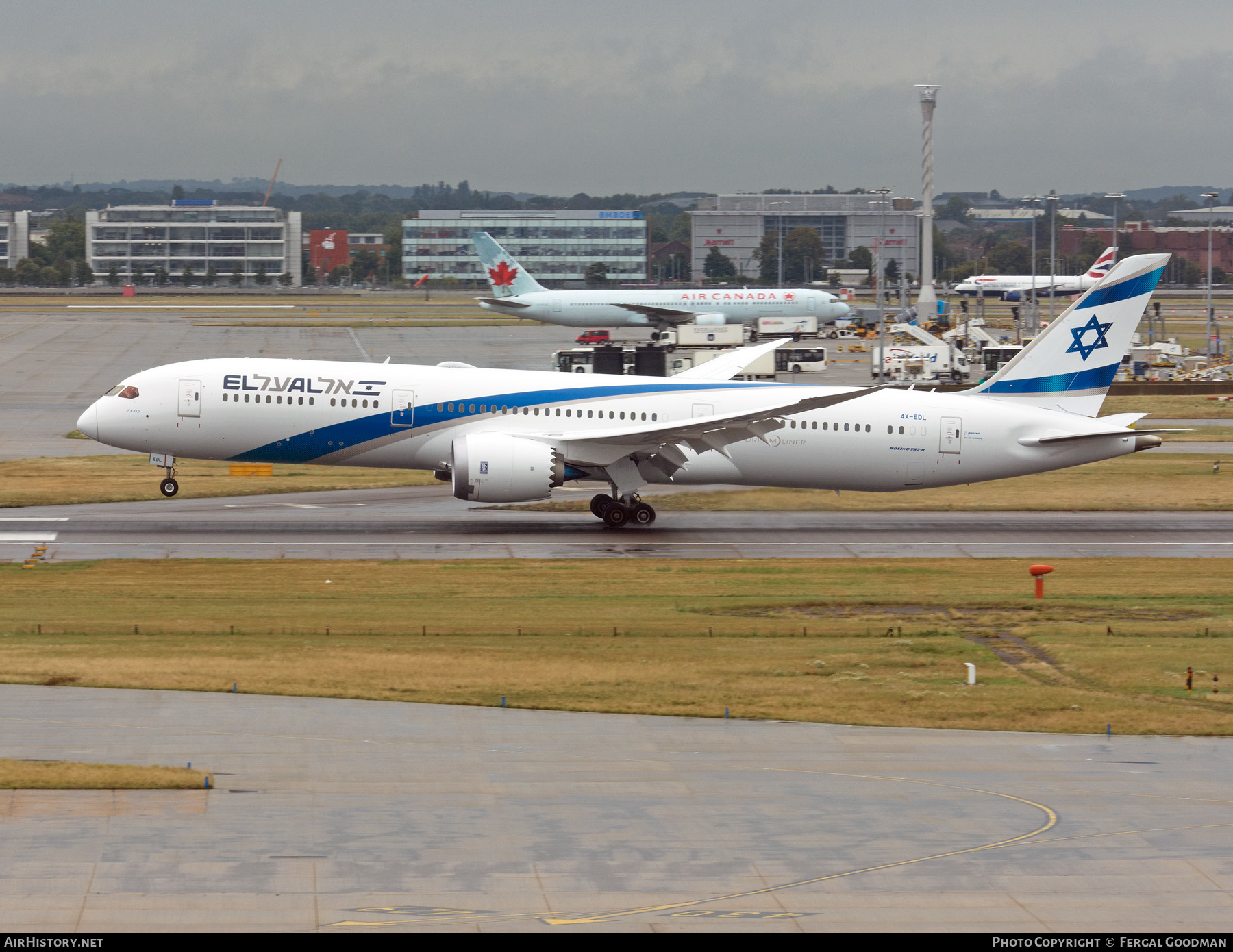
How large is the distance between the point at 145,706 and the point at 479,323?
14061 cm

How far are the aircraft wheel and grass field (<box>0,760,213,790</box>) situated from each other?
81.7ft

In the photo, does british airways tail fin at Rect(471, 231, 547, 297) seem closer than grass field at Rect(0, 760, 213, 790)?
No

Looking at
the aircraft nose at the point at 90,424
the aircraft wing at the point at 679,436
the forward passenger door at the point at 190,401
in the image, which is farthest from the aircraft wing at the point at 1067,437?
the aircraft nose at the point at 90,424

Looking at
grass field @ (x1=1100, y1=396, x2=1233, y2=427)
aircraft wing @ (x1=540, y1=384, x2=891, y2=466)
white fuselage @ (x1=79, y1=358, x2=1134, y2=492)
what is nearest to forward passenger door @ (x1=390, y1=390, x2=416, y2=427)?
white fuselage @ (x1=79, y1=358, x2=1134, y2=492)

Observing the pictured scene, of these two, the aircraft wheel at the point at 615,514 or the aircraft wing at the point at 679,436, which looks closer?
the aircraft wing at the point at 679,436

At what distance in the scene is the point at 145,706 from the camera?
22.1 meters

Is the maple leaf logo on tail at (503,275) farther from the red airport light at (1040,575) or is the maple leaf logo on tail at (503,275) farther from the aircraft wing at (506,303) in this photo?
the red airport light at (1040,575)

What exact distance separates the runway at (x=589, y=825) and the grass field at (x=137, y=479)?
2547cm

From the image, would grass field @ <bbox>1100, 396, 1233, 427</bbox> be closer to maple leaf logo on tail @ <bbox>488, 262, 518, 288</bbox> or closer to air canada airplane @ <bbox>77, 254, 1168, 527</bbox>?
air canada airplane @ <bbox>77, 254, 1168, 527</bbox>

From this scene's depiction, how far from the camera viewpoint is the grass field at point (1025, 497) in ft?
160

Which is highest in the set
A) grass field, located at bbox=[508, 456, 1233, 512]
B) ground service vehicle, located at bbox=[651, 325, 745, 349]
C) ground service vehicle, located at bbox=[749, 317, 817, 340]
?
ground service vehicle, located at bbox=[749, 317, 817, 340]

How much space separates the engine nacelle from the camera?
130 ft

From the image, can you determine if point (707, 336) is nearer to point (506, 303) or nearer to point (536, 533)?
point (506, 303)

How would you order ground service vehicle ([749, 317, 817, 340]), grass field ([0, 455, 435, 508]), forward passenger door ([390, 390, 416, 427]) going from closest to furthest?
forward passenger door ([390, 390, 416, 427])
grass field ([0, 455, 435, 508])
ground service vehicle ([749, 317, 817, 340])
